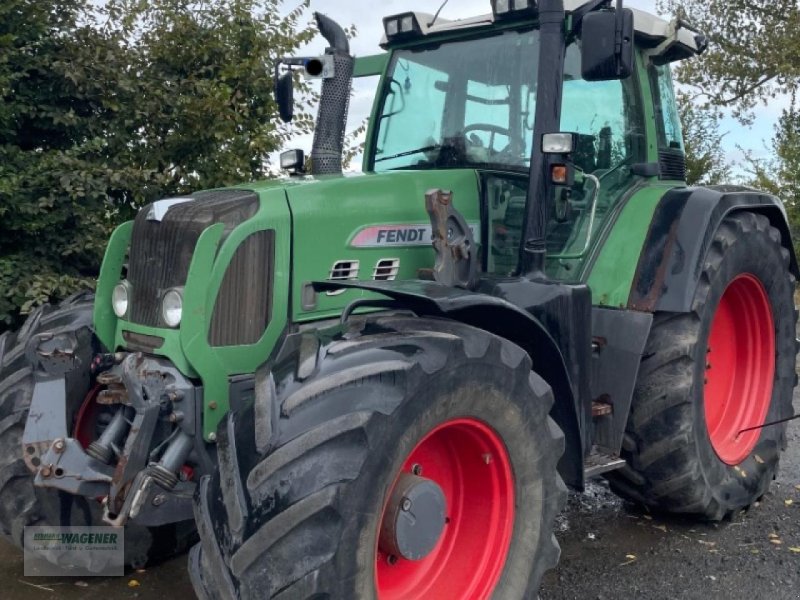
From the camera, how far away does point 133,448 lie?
2908 millimetres

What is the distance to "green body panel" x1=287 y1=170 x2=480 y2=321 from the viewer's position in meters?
3.32

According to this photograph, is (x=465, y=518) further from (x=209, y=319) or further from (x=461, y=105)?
(x=461, y=105)

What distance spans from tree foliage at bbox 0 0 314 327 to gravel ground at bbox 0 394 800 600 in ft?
11.9

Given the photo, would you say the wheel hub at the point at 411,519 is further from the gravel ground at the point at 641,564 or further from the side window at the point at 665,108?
the side window at the point at 665,108

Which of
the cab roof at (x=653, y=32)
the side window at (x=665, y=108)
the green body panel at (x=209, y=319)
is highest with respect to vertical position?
the cab roof at (x=653, y=32)

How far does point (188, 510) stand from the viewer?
2.96m

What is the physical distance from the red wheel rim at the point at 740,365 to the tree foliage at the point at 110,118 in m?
5.09

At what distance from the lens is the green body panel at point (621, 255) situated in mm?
4000

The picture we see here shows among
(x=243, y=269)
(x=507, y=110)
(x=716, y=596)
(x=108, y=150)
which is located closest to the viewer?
(x=243, y=269)

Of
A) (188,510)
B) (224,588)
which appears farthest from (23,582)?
(224,588)

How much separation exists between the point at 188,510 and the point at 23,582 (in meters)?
1.35

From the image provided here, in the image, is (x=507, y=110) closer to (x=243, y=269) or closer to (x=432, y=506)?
(x=243, y=269)

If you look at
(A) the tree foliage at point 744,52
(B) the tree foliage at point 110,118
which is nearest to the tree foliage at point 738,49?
(A) the tree foliage at point 744,52

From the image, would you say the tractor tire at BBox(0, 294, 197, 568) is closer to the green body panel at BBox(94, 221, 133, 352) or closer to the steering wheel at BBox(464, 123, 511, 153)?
the green body panel at BBox(94, 221, 133, 352)
